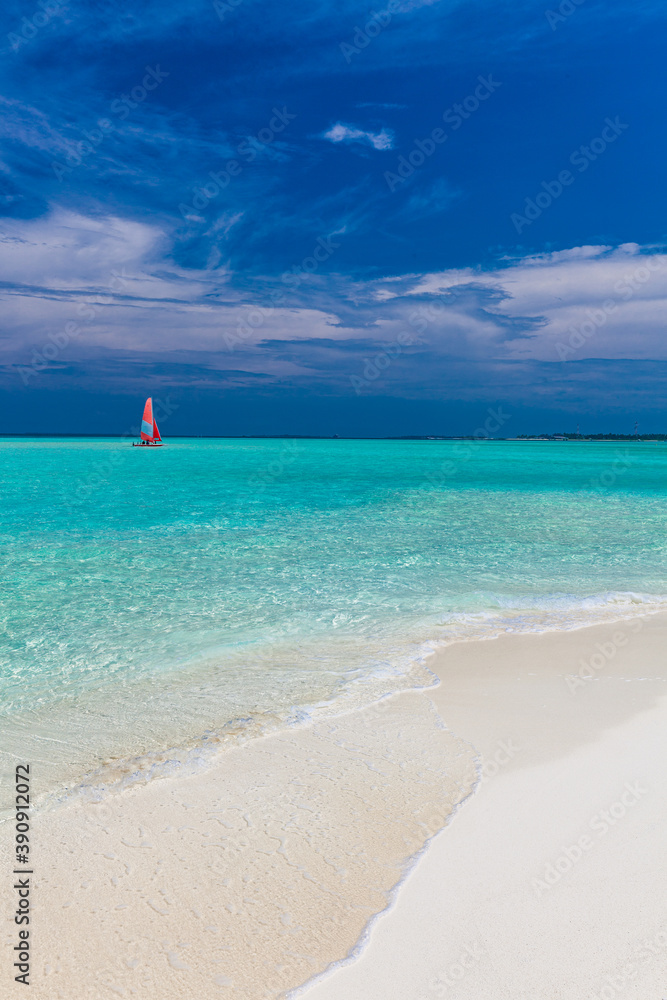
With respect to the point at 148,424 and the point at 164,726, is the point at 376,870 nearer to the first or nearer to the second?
the point at 164,726

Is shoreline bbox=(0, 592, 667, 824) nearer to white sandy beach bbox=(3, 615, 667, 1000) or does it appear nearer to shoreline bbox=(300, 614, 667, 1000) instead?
white sandy beach bbox=(3, 615, 667, 1000)

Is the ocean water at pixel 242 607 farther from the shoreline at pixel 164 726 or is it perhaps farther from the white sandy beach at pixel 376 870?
the white sandy beach at pixel 376 870

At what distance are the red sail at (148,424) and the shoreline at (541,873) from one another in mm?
78273

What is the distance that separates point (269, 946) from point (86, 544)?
1260cm

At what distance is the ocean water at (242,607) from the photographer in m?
5.26

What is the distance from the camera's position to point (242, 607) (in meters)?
9.12

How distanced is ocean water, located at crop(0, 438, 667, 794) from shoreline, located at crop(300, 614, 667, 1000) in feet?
5.38

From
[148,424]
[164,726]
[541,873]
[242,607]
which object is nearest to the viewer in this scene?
[541,873]

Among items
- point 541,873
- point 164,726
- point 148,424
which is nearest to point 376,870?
point 541,873

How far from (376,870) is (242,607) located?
6114 mm

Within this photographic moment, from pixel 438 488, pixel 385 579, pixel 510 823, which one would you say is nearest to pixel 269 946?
pixel 510 823

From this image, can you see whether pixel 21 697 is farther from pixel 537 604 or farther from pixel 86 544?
pixel 86 544

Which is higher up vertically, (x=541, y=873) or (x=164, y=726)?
(x=541, y=873)

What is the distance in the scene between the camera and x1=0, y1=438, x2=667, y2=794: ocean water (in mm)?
5262
